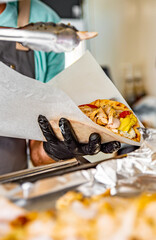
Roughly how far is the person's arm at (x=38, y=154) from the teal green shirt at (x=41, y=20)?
305 millimetres

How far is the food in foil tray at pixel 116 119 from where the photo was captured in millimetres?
917

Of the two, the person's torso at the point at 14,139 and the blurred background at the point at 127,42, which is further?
the blurred background at the point at 127,42

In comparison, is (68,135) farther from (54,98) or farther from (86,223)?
(86,223)

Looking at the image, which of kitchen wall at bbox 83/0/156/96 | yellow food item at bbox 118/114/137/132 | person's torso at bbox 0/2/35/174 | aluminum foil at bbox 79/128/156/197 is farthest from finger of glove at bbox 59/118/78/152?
kitchen wall at bbox 83/0/156/96

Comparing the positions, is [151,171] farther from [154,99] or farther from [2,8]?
[154,99]

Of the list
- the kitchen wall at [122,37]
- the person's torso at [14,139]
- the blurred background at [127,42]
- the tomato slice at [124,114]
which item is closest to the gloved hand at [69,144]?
the tomato slice at [124,114]

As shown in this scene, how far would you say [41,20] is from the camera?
1241mm

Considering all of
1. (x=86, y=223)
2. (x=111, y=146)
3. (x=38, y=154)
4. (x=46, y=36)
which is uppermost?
(x=46, y=36)

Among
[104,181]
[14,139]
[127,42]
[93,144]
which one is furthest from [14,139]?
[127,42]

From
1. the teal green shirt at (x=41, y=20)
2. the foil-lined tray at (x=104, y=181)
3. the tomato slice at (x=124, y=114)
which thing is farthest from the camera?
the teal green shirt at (x=41, y=20)

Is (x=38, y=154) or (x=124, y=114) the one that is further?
(x=38, y=154)

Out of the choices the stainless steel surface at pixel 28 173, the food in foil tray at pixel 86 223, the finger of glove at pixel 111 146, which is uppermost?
the food in foil tray at pixel 86 223

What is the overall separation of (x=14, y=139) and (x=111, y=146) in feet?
1.93

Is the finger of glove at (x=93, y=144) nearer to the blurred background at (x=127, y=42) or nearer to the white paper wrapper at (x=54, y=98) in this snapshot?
the white paper wrapper at (x=54, y=98)
